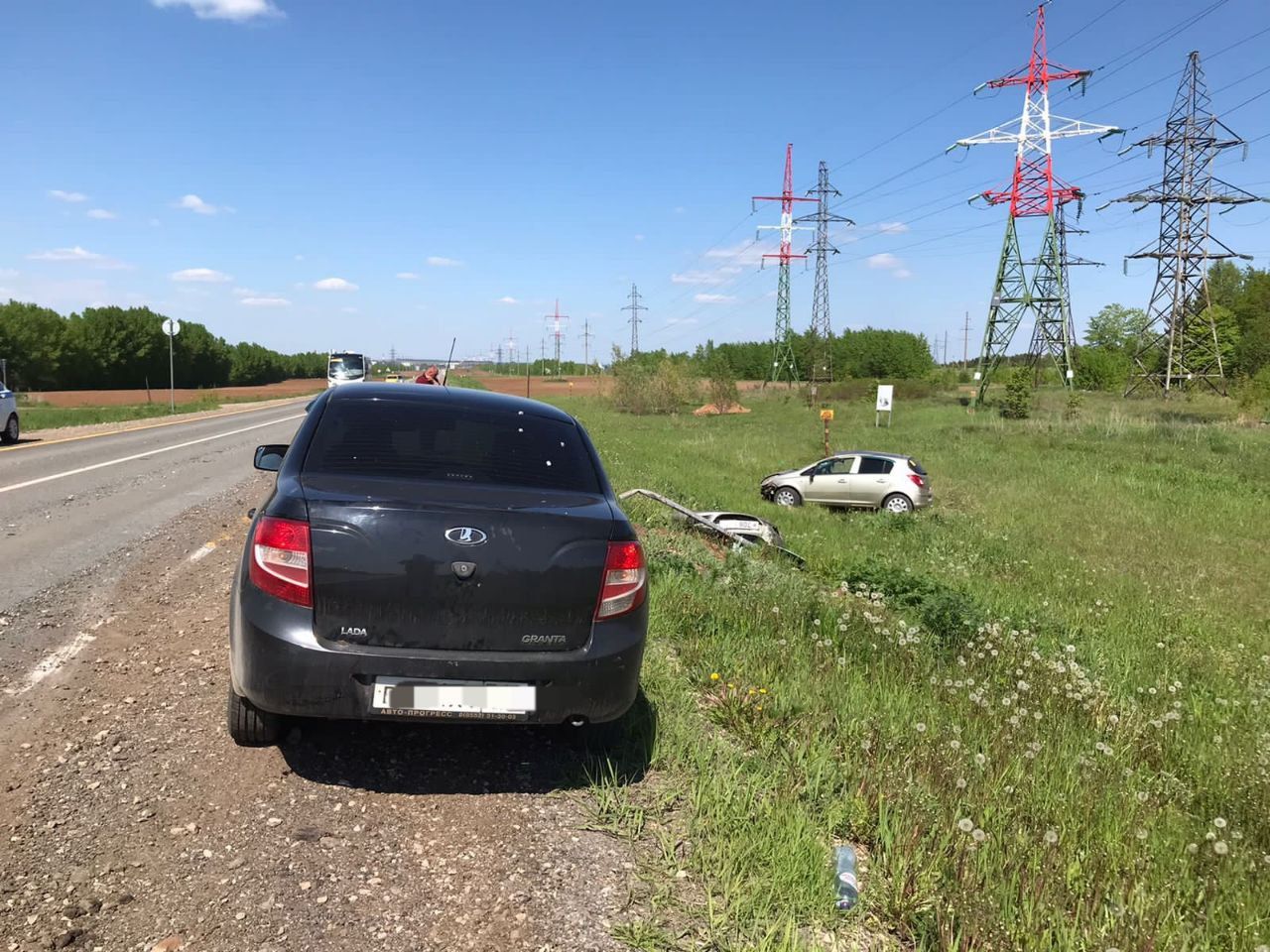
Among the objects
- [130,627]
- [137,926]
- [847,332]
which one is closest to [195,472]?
[130,627]

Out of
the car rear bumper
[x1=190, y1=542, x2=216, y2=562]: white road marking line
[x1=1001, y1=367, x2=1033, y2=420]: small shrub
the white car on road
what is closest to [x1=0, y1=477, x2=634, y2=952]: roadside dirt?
the car rear bumper

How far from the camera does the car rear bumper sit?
3.17m

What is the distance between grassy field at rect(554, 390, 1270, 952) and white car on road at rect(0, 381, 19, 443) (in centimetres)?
1666

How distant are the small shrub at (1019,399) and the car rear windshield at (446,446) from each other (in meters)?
40.2

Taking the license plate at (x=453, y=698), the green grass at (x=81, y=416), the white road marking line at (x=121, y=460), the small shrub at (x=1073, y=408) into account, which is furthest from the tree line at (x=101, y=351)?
the license plate at (x=453, y=698)

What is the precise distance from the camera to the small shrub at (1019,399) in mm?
40969

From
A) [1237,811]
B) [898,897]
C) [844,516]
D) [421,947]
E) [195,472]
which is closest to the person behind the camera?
[421,947]

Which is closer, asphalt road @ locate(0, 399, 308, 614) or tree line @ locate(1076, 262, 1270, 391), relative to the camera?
asphalt road @ locate(0, 399, 308, 614)

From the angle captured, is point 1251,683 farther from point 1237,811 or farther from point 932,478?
point 932,478

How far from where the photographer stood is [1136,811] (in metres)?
3.50

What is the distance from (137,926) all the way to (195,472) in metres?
13.9

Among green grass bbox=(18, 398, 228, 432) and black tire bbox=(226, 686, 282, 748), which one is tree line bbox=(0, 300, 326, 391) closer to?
green grass bbox=(18, 398, 228, 432)

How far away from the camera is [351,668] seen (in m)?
3.18

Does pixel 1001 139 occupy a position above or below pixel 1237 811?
above
